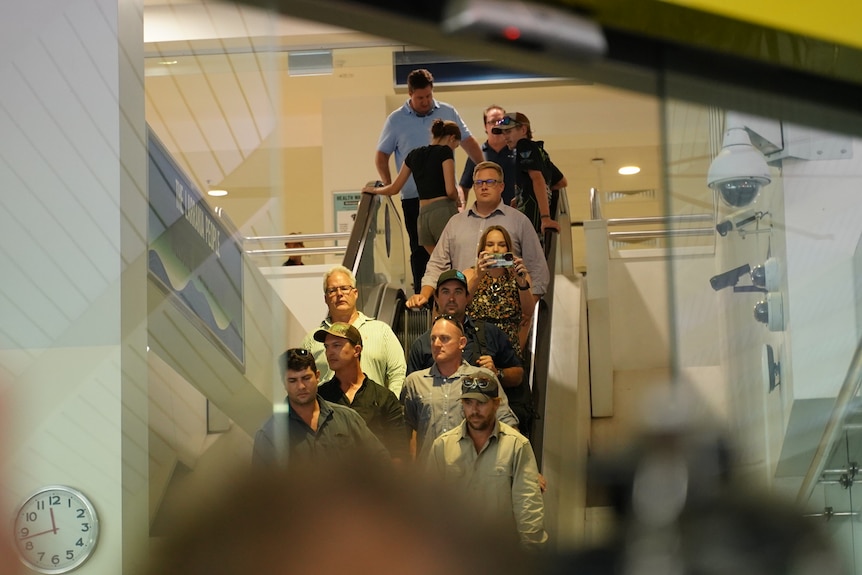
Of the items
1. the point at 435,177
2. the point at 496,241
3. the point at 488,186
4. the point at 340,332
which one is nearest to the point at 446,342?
the point at 340,332

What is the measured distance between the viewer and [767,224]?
1.52m

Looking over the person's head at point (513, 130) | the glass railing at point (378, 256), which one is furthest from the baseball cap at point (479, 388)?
the glass railing at point (378, 256)

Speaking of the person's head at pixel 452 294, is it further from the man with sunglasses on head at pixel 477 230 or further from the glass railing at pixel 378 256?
the glass railing at pixel 378 256

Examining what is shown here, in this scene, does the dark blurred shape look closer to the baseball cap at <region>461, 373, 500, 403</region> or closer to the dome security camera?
the dome security camera

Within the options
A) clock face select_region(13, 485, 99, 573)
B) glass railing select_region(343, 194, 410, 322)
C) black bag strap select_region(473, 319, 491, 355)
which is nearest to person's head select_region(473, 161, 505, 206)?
black bag strap select_region(473, 319, 491, 355)

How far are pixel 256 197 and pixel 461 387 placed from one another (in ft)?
3.63

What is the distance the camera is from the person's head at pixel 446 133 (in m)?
4.29

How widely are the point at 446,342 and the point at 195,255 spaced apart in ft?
5.93

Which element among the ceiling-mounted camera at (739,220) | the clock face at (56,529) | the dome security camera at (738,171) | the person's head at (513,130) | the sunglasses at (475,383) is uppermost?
the person's head at (513,130)

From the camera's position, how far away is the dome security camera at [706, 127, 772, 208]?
1.33 m

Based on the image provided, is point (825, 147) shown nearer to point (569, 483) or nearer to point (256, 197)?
point (569, 483)

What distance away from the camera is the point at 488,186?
3994 mm

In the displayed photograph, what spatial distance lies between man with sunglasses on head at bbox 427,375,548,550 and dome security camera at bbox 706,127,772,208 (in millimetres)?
445

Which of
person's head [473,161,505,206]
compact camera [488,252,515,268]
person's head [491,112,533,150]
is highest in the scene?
person's head [491,112,533,150]
